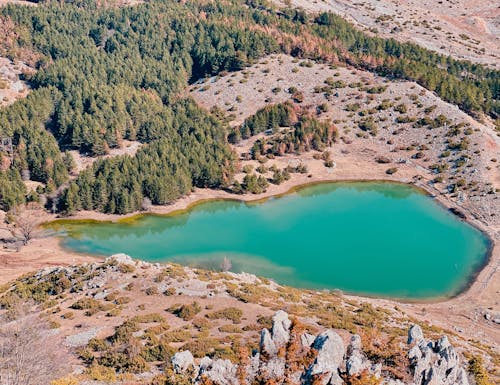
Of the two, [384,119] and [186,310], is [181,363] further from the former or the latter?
[384,119]

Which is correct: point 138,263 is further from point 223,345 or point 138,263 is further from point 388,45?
point 388,45

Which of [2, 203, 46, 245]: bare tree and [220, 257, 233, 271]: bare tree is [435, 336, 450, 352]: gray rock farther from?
[2, 203, 46, 245]: bare tree

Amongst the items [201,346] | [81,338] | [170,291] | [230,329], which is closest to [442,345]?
[230,329]

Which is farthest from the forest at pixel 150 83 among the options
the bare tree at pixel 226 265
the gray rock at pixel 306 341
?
the gray rock at pixel 306 341

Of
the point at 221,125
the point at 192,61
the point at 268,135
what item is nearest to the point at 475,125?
the point at 268,135

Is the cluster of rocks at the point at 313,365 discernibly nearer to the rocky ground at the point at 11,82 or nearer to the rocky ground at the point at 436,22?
the rocky ground at the point at 11,82

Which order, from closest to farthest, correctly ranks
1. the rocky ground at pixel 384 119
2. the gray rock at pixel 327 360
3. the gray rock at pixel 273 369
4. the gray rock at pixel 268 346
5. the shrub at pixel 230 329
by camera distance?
the gray rock at pixel 327 360 < the gray rock at pixel 273 369 < the gray rock at pixel 268 346 < the shrub at pixel 230 329 < the rocky ground at pixel 384 119
